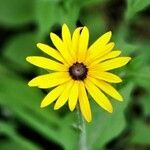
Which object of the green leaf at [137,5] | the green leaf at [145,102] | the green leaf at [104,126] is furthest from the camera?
the green leaf at [145,102]

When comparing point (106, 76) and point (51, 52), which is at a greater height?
point (51, 52)

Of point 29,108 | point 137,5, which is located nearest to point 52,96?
point 137,5

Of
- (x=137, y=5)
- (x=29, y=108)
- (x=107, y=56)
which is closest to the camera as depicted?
Answer: (x=107, y=56)

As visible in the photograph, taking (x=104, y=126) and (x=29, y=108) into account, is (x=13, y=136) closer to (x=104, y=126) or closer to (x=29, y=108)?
(x=29, y=108)

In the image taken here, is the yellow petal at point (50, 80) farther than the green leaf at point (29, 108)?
No

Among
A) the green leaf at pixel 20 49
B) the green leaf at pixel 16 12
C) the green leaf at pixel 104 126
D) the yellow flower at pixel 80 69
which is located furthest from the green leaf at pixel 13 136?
the yellow flower at pixel 80 69

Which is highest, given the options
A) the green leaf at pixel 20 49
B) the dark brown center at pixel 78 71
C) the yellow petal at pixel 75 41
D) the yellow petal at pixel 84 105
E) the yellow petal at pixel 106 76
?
the green leaf at pixel 20 49

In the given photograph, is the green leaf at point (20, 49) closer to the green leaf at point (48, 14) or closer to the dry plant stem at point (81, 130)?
the green leaf at point (48, 14)

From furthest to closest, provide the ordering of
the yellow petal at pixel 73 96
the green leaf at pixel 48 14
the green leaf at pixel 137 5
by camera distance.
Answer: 1. the green leaf at pixel 48 14
2. the green leaf at pixel 137 5
3. the yellow petal at pixel 73 96

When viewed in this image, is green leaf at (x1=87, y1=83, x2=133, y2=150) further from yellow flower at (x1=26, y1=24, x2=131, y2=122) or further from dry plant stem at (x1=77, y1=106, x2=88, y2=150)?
yellow flower at (x1=26, y1=24, x2=131, y2=122)
